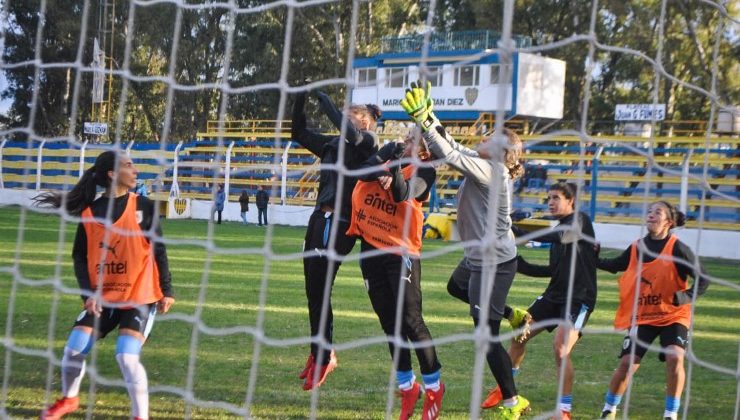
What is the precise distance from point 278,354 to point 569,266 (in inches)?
93.9

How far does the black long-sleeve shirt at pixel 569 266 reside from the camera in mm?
5166

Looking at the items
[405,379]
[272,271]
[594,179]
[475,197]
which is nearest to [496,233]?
[475,197]

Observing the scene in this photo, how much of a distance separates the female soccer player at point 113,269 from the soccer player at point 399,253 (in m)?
1.21

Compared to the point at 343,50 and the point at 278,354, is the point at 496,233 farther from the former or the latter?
the point at 343,50

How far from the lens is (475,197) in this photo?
15.5 feet

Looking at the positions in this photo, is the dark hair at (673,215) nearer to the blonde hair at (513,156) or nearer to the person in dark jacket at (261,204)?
the blonde hair at (513,156)

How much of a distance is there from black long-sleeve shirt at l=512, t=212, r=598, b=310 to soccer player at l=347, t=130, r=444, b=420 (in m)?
0.72

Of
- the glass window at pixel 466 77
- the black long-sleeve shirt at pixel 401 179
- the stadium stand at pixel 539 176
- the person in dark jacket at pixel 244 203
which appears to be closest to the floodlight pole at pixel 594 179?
the stadium stand at pixel 539 176

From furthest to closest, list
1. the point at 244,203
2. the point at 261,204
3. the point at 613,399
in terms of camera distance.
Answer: the point at 244,203 → the point at 261,204 → the point at 613,399

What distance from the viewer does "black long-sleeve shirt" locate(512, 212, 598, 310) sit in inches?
203

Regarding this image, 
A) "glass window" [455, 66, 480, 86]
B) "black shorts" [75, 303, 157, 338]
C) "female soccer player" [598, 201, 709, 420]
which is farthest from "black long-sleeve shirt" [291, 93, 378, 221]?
"glass window" [455, 66, 480, 86]

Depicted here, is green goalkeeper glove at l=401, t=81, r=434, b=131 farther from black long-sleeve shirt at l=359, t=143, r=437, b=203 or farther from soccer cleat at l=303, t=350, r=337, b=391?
soccer cleat at l=303, t=350, r=337, b=391

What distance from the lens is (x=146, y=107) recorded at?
118ft

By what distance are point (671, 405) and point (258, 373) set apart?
262 cm
